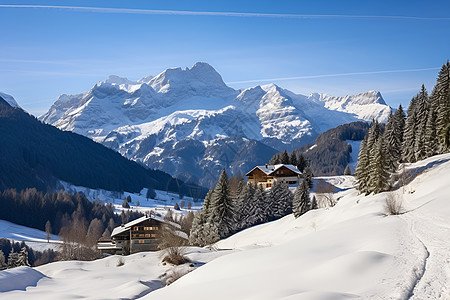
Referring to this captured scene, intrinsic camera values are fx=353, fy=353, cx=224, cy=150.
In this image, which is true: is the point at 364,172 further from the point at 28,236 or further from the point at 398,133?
the point at 28,236

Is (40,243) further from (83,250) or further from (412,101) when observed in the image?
(412,101)

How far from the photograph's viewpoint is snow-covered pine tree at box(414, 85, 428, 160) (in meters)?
63.0

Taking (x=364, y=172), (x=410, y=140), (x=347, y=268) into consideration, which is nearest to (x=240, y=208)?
(x=364, y=172)

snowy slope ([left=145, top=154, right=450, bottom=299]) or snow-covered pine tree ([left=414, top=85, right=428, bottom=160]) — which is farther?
snow-covered pine tree ([left=414, top=85, right=428, bottom=160])

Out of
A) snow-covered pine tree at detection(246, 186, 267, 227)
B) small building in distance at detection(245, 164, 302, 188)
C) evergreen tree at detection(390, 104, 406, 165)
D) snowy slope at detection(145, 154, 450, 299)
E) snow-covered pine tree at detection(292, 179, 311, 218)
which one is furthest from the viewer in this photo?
small building in distance at detection(245, 164, 302, 188)

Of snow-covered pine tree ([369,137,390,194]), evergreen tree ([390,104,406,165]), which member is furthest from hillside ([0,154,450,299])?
evergreen tree ([390,104,406,165])

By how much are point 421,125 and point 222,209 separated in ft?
128

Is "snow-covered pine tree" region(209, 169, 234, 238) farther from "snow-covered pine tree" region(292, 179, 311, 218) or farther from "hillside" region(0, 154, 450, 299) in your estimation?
"hillside" region(0, 154, 450, 299)

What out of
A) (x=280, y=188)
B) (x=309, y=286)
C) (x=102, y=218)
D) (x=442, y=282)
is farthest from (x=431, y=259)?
(x=102, y=218)

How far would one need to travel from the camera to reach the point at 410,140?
2731 inches

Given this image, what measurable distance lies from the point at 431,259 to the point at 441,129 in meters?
43.7

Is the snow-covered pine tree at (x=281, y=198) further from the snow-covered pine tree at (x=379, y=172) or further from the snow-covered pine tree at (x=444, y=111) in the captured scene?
the snow-covered pine tree at (x=444, y=111)

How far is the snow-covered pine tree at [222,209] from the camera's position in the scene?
63125mm

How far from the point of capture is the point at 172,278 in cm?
2906
